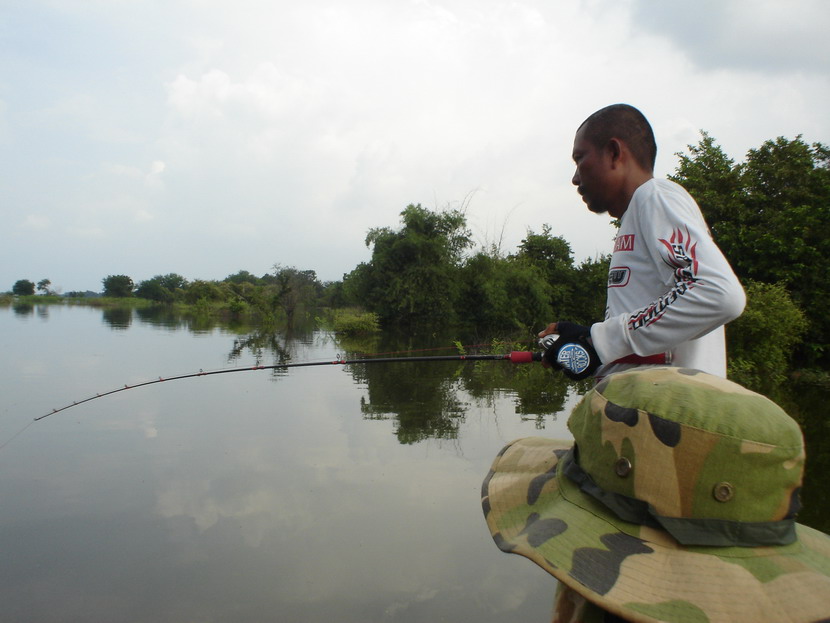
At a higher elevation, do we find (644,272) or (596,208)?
(596,208)

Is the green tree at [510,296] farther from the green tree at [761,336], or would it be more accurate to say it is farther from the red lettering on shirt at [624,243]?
the red lettering on shirt at [624,243]

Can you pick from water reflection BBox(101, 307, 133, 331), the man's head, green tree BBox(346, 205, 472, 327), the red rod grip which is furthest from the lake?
green tree BBox(346, 205, 472, 327)

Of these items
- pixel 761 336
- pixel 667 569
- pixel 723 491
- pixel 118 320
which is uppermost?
pixel 723 491

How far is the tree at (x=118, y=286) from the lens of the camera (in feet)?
287

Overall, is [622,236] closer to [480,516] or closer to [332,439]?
[480,516]

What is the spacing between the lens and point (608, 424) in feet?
3.60

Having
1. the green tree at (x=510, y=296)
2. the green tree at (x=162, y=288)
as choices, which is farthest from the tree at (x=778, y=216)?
Result: the green tree at (x=162, y=288)

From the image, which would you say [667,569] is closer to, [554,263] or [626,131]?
[626,131]

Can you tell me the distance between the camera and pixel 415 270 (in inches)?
1320

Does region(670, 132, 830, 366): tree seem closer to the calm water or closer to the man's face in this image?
the calm water

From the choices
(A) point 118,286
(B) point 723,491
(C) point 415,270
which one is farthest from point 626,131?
(A) point 118,286

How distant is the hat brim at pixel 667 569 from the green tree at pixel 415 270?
103 ft

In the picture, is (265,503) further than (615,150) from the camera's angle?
Yes

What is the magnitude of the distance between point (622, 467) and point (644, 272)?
730mm
